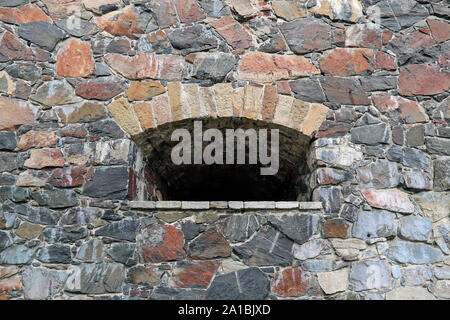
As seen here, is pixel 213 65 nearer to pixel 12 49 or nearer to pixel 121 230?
pixel 121 230

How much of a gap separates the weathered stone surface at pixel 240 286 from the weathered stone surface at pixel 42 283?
1.06 m

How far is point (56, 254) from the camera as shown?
9.86 feet

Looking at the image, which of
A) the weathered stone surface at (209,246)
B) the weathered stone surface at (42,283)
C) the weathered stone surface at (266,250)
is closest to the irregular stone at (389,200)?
the weathered stone surface at (266,250)

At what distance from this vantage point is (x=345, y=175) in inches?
126

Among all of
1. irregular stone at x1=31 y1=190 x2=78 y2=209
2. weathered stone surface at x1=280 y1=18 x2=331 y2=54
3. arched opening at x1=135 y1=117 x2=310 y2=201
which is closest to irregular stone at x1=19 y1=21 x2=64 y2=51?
arched opening at x1=135 y1=117 x2=310 y2=201

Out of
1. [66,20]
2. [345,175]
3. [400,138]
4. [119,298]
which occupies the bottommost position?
[119,298]

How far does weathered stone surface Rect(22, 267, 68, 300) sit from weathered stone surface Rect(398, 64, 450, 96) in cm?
301

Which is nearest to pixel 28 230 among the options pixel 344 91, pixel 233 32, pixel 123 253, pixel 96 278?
pixel 96 278

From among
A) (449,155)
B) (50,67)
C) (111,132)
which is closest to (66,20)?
(50,67)

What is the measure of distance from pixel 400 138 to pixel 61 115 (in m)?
2.67

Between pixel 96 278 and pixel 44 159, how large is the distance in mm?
986

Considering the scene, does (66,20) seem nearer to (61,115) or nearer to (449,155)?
(61,115)

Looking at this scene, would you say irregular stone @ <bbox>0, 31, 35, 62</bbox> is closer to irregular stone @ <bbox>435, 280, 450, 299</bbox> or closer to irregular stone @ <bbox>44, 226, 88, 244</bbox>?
irregular stone @ <bbox>44, 226, 88, 244</bbox>

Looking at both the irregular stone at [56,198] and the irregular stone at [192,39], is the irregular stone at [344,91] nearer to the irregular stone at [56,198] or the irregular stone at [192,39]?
the irregular stone at [192,39]
